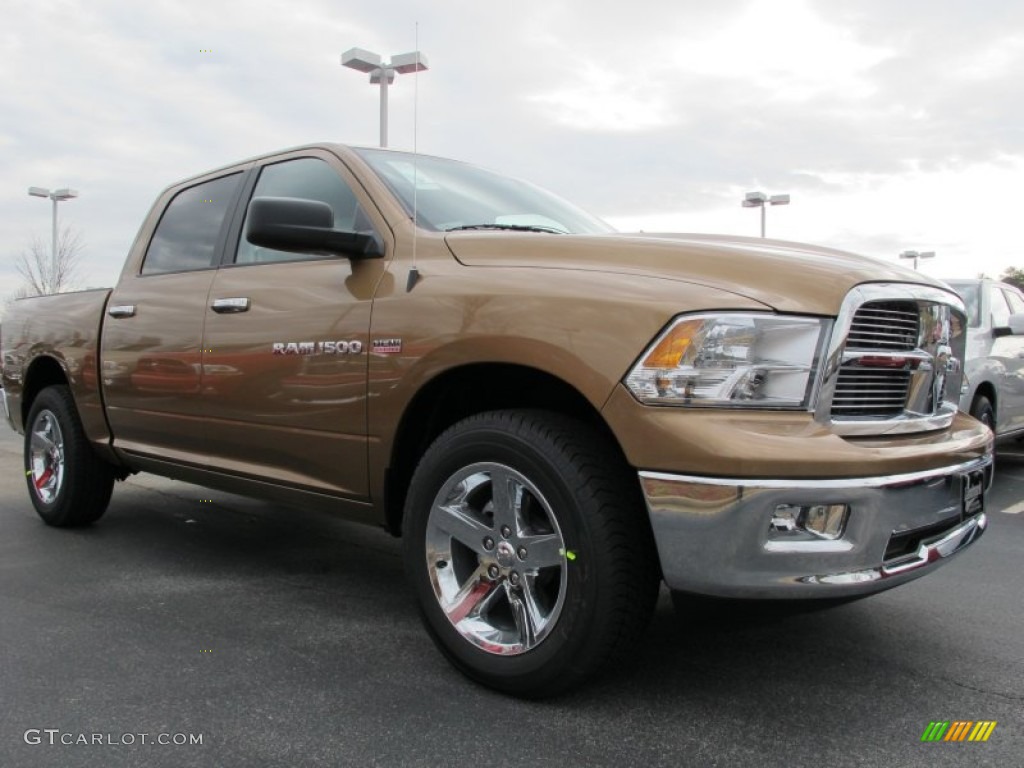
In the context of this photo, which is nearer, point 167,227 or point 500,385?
point 500,385

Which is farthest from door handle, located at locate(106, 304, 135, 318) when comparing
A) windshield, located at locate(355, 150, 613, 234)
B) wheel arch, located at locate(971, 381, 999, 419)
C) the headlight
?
wheel arch, located at locate(971, 381, 999, 419)

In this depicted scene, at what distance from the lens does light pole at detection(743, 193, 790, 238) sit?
20453 millimetres

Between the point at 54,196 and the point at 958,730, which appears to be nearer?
the point at 958,730

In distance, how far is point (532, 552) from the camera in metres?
2.47

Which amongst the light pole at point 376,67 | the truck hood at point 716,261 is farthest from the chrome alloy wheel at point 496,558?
the light pole at point 376,67

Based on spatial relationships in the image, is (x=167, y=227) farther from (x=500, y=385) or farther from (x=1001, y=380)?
(x=1001, y=380)

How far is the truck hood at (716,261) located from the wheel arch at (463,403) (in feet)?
1.15

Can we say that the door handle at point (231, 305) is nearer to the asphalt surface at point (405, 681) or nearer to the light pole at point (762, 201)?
the asphalt surface at point (405, 681)

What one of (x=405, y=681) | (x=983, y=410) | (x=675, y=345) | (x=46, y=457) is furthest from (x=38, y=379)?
(x=983, y=410)

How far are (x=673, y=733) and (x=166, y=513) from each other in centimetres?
405

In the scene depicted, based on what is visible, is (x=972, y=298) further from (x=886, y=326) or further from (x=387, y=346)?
(x=387, y=346)

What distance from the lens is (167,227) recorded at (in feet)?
14.8

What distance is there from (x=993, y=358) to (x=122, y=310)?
19.8 ft

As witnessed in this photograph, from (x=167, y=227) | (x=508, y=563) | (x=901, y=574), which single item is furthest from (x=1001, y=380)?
(x=167, y=227)
